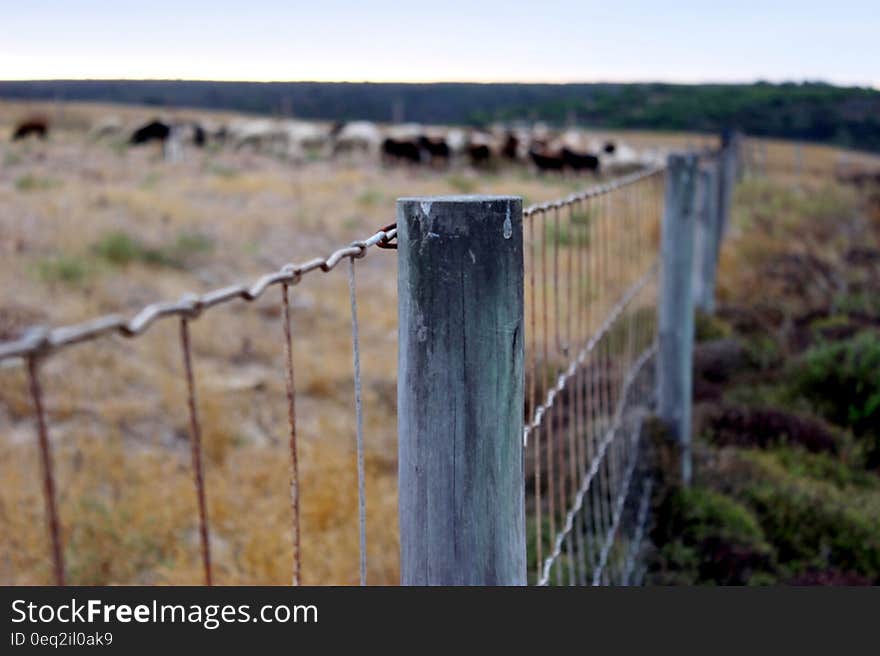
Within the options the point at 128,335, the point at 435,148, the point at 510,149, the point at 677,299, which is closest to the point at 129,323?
the point at 128,335

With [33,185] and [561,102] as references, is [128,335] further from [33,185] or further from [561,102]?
[561,102]

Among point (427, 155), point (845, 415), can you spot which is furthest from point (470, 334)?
point (427, 155)

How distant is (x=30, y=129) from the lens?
36.5 metres

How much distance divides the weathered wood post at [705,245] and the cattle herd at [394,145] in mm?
19832

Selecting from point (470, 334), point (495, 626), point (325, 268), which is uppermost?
point (325, 268)

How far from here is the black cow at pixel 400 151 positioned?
103ft

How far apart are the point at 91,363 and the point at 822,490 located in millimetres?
4975

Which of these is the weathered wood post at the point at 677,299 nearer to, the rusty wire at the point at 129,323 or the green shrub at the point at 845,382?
the green shrub at the point at 845,382

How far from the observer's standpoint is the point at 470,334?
1580 mm

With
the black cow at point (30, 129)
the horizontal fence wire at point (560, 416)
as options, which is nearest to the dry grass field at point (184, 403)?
the horizontal fence wire at point (560, 416)

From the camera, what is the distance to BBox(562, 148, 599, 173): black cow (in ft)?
96.8

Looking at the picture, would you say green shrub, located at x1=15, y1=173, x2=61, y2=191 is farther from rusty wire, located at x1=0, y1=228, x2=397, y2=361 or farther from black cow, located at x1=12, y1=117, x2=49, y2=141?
black cow, located at x1=12, y1=117, x2=49, y2=141

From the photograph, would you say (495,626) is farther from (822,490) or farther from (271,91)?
(271,91)

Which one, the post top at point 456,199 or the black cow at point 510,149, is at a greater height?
the post top at point 456,199
